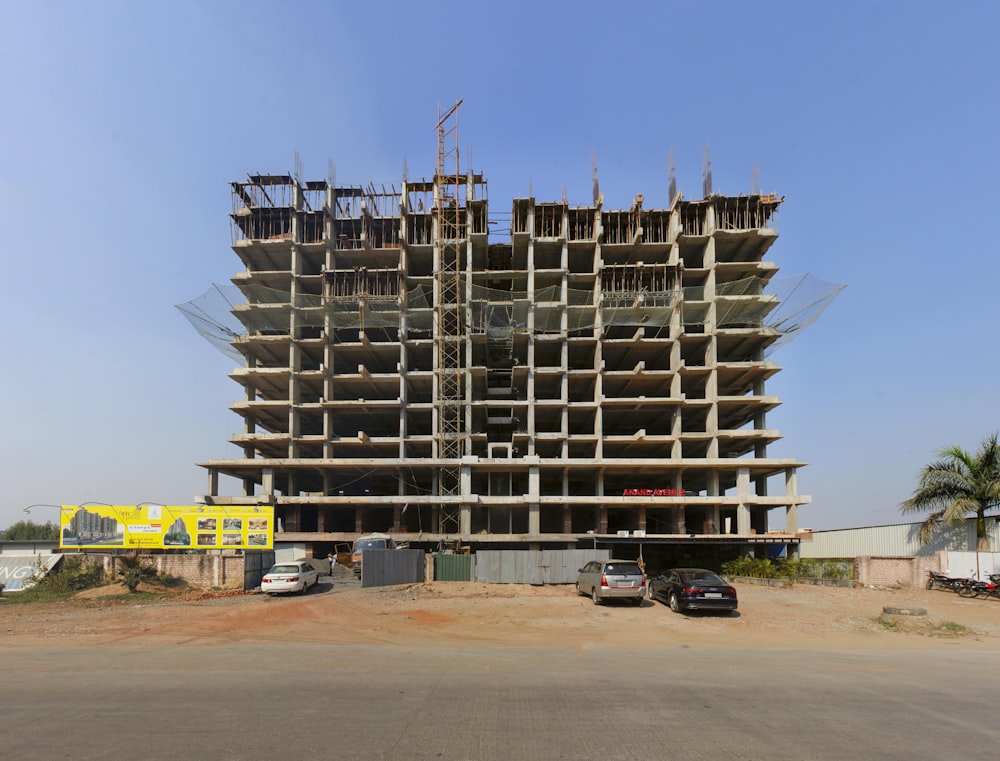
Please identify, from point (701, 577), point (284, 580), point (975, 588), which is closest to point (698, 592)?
point (701, 577)

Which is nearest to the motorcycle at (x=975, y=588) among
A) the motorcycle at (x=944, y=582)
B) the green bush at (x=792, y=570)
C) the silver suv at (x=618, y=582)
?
the motorcycle at (x=944, y=582)

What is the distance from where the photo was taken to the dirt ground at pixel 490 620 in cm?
1723

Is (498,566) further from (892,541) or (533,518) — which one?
(892,541)

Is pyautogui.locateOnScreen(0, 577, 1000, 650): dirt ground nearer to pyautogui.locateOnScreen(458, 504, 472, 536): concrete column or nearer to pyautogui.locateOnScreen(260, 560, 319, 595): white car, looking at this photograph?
pyautogui.locateOnScreen(260, 560, 319, 595): white car

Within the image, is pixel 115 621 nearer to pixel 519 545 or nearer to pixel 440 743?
pixel 440 743

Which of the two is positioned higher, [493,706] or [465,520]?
[493,706]

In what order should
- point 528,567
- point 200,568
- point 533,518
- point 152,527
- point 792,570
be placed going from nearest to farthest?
point 200,568
point 528,567
point 152,527
point 792,570
point 533,518

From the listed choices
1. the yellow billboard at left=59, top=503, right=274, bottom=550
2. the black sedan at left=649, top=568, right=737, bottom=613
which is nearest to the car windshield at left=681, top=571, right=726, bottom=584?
the black sedan at left=649, top=568, right=737, bottom=613

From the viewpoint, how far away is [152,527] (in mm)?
33594

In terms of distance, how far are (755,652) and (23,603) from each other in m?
27.3

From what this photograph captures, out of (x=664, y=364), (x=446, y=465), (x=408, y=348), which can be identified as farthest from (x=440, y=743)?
(x=664, y=364)

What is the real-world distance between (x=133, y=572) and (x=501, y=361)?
39.4 meters

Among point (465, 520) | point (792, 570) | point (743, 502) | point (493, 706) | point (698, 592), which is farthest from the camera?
point (743, 502)

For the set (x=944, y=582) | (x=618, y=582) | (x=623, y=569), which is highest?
(x=623, y=569)
